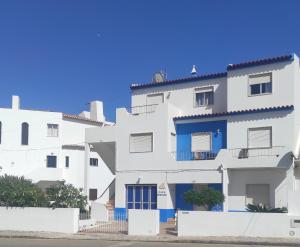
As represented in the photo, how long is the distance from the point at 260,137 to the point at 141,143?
7.24 metres

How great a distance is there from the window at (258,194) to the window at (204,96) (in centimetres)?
610

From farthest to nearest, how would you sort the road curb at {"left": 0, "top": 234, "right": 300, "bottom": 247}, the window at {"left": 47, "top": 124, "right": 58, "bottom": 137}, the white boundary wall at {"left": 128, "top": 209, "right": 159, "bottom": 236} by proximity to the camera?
the window at {"left": 47, "top": 124, "right": 58, "bottom": 137}, the white boundary wall at {"left": 128, "top": 209, "right": 159, "bottom": 236}, the road curb at {"left": 0, "top": 234, "right": 300, "bottom": 247}

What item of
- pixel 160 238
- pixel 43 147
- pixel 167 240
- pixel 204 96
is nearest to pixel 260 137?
pixel 204 96

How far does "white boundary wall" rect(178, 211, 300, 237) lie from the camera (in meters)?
21.0

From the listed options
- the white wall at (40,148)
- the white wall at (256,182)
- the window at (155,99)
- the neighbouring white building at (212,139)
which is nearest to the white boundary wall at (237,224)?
the neighbouring white building at (212,139)

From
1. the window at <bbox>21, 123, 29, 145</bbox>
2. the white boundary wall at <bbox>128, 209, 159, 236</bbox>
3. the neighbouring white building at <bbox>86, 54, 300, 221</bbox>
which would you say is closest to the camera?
the white boundary wall at <bbox>128, 209, 159, 236</bbox>

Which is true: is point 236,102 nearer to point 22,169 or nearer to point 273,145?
point 273,145

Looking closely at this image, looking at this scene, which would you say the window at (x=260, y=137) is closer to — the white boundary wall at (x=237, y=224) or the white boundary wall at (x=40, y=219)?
the white boundary wall at (x=237, y=224)

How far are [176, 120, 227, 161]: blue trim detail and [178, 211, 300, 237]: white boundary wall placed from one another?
7185mm

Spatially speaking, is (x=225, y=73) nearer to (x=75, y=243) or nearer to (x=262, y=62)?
(x=262, y=62)

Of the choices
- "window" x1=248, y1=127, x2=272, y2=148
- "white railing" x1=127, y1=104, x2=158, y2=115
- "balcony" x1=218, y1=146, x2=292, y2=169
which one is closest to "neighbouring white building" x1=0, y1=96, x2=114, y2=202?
"white railing" x1=127, y1=104, x2=158, y2=115

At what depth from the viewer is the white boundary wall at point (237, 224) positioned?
21.0 metres

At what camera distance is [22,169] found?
41844 millimetres

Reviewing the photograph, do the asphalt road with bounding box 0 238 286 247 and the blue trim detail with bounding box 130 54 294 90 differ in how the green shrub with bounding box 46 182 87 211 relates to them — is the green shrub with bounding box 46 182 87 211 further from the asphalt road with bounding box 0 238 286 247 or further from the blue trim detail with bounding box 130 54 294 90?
the blue trim detail with bounding box 130 54 294 90
